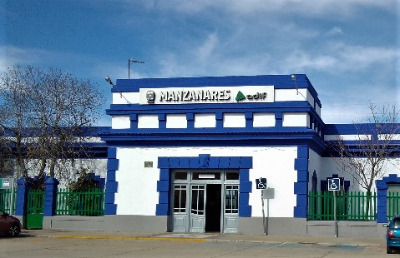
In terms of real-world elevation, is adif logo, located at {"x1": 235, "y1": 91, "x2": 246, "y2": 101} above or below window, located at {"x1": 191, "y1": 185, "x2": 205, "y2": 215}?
above

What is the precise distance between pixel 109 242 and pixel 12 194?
8.99 meters

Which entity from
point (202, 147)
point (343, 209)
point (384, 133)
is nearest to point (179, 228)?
point (202, 147)

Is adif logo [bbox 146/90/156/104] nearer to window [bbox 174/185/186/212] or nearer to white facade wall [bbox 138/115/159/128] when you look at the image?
white facade wall [bbox 138/115/159/128]

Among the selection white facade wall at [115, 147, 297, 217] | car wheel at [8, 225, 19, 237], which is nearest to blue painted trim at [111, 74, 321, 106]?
white facade wall at [115, 147, 297, 217]

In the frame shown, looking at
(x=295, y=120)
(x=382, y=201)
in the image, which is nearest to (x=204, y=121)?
(x=295, y=120)

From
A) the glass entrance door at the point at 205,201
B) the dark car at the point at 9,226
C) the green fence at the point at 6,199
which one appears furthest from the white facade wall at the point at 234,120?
the green fence at the point at 6,199

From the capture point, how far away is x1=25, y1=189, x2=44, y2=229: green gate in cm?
2906

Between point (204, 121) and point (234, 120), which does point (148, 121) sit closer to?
point (204, 121)

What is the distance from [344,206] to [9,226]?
14422 millimetres

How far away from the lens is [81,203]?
1139 inches

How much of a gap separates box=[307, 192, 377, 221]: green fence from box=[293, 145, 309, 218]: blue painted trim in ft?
1.81

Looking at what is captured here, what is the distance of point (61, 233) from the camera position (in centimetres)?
2645

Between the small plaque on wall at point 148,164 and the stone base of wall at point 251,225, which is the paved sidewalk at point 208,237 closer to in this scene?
the stone base of wall at point 251,225

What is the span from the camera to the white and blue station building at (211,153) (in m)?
26.2
